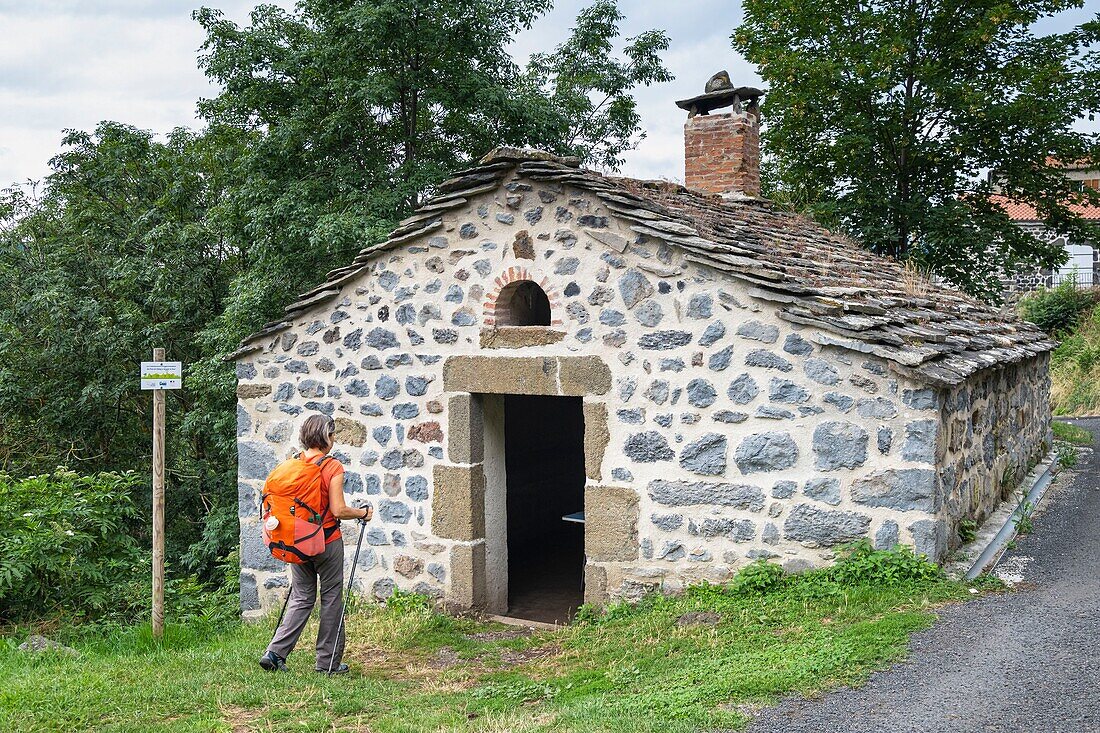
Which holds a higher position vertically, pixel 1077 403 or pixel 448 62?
pixel 448 62

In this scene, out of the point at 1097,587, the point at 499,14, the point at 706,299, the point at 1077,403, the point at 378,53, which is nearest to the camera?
the point at 1097,587

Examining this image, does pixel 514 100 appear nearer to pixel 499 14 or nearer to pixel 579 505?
pixel 499 14

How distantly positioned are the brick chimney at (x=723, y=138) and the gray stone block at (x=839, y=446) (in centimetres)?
527

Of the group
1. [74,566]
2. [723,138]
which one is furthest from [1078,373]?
[74,566]

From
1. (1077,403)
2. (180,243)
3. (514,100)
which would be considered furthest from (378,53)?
(1077,403)

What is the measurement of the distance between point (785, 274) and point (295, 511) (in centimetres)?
364

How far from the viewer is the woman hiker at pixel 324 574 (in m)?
5.48

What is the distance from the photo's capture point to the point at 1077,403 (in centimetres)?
2066

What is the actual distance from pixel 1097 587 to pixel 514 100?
926cm

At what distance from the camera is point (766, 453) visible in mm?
6434

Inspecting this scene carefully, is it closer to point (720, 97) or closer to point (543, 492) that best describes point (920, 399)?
point (543, 492)

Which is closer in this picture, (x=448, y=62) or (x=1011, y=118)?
(x=448, y=62)

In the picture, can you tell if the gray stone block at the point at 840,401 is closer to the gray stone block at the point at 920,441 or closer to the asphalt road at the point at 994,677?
the gray stone block at the point at 920,441

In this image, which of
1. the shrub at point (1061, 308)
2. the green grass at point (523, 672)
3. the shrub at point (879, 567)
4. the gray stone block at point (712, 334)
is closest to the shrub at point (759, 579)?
the green grass at point (523, 672)
